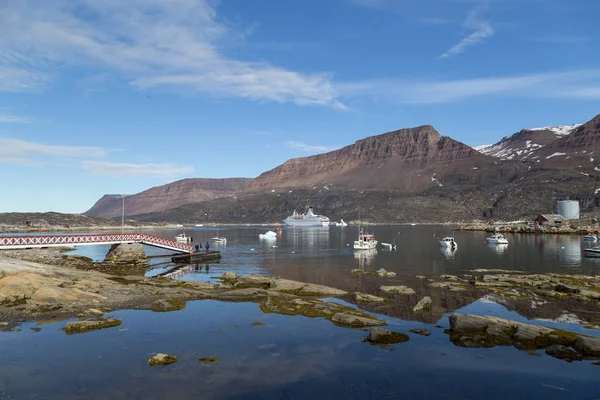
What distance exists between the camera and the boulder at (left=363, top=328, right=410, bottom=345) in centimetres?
2508

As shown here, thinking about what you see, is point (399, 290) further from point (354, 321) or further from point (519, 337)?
point (519, 337)

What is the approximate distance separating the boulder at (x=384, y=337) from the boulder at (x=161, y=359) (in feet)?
36.6

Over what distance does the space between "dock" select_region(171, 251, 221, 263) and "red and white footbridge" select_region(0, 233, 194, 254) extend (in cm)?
189

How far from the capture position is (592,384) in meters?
18.9

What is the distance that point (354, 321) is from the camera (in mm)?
29016

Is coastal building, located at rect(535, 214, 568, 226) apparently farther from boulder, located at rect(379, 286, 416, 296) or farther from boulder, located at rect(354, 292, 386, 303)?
boulder, located at rect(354, 292, 386, 303)

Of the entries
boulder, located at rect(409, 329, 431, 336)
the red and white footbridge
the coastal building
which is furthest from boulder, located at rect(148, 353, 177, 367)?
the coastal building

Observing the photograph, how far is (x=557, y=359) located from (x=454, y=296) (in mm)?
17768

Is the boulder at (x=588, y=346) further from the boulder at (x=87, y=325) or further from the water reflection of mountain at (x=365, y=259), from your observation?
the water reflection of mountain at (x=365, y=259)

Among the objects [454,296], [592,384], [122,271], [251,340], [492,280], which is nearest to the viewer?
[592,384]

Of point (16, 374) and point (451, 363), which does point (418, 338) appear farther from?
point (16, 374)

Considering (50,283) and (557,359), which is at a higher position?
(50,283)

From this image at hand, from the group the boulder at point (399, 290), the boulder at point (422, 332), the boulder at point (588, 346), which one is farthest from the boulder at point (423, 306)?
the boulder at point (588, 346)

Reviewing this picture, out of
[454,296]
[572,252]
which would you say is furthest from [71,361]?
[572,252]
